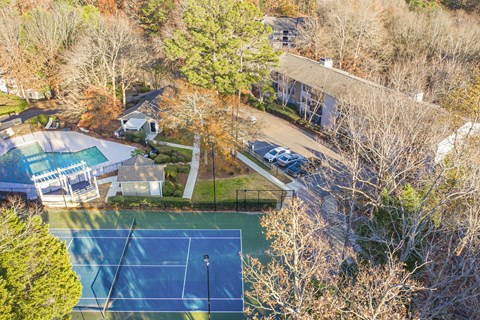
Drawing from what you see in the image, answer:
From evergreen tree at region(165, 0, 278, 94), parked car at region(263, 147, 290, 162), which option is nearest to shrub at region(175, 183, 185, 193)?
parked car at region(263, 147, 290, 162)

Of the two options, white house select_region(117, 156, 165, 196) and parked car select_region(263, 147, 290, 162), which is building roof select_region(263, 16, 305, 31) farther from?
white house select_region(117, 156, 165, 196)

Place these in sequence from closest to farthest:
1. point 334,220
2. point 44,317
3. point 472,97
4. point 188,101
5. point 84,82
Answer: point 44,317 < point 334,220 < point 472,97 < point 188,101 < point 84,82

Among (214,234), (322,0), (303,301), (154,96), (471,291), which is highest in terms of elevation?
(322,0)

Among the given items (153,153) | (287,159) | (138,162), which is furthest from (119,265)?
(287,159)

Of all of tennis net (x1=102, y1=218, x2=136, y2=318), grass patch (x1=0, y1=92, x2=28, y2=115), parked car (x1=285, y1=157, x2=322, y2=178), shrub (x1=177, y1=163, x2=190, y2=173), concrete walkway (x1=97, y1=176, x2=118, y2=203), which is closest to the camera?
tennis net (x1=102, y1=218, x2=136, y2=318)

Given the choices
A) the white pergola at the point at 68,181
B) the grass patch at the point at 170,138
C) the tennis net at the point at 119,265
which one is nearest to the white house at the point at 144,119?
the grass patch at the point at 170,138

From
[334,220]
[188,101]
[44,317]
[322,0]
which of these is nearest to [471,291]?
[334,220]

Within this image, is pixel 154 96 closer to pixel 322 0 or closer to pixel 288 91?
pixel 288 91
